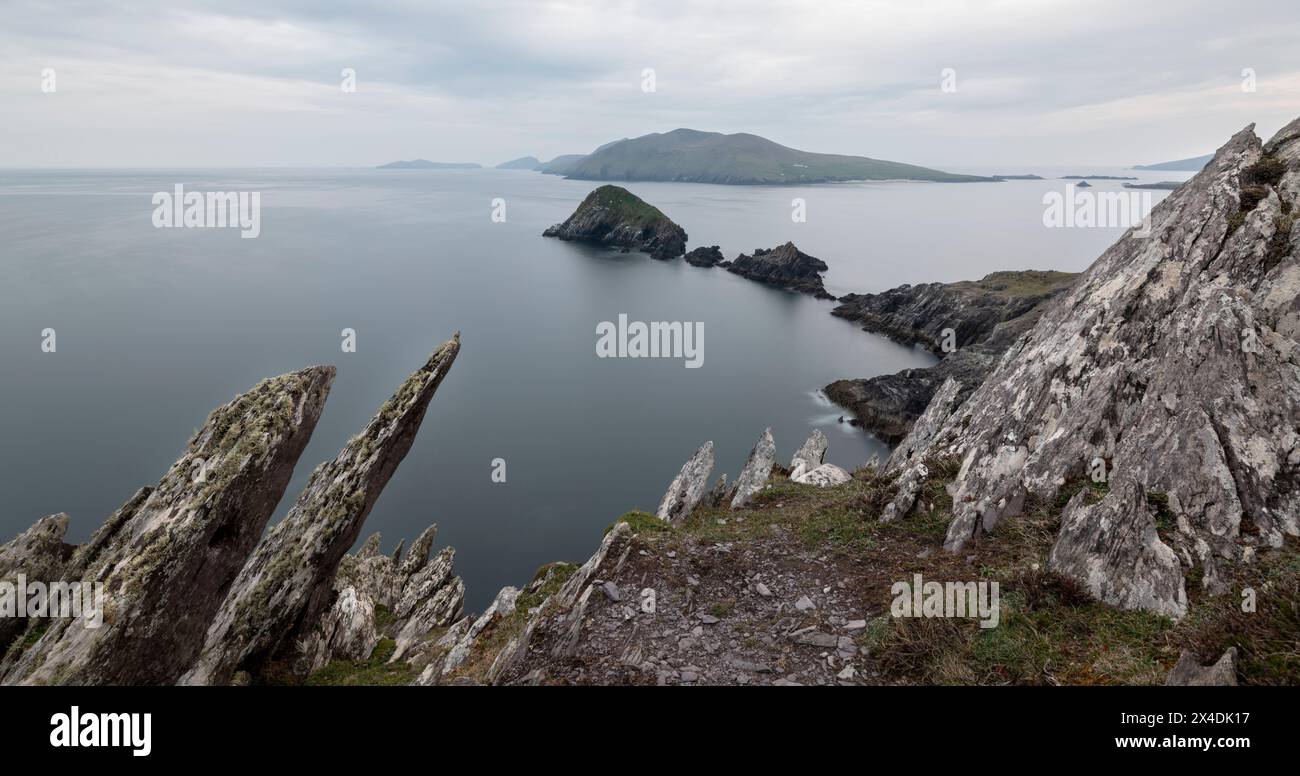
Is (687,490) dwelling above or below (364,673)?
above

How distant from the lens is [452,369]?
230 ft

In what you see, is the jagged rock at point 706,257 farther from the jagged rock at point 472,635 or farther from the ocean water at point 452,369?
the jagged rock at point 472,635

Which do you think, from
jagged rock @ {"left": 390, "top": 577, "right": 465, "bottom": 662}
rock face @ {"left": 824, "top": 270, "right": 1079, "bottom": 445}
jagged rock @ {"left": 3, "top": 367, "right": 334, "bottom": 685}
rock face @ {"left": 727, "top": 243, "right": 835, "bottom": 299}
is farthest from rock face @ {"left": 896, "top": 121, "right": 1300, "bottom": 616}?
rock face @ {"left": 727, "top": 243, "right": 835, "bottom": 299}

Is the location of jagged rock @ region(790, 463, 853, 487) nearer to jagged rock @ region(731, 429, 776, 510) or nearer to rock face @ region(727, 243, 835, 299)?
jagged rock @ region(731, 429, 776, 510)

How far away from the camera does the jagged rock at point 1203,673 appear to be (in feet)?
25.9

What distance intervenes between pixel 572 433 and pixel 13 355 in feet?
193

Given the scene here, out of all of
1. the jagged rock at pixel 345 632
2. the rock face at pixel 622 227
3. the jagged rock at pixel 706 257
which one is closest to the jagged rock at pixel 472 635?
the jagged rock at pixel 345 632

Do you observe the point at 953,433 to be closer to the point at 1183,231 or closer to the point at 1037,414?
the point at 1037,414

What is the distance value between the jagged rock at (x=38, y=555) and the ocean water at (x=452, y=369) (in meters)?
20.7

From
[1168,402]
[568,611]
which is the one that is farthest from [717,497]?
[1168,402]

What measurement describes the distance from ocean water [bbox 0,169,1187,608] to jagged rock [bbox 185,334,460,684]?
2042cm

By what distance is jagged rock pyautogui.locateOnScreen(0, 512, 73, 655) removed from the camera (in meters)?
14.8

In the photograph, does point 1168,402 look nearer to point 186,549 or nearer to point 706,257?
point 186,549

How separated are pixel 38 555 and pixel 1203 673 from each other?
78.0ft
